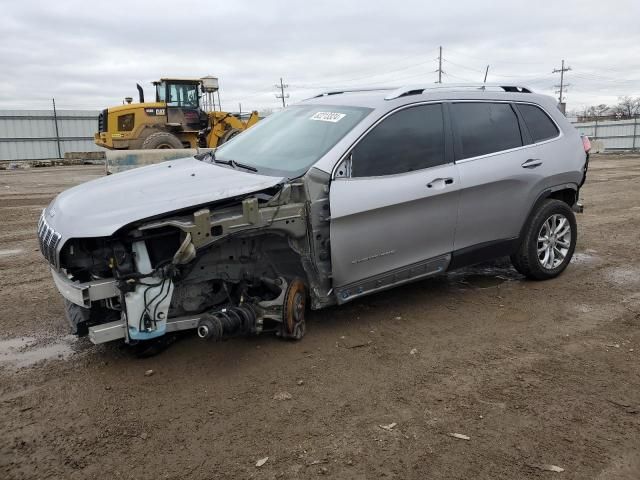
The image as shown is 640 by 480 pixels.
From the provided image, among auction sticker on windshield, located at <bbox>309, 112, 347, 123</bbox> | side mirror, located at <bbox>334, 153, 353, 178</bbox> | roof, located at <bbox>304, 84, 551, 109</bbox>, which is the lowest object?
side mirror, located at <bbox>334, 153, 353, 178</bbox>

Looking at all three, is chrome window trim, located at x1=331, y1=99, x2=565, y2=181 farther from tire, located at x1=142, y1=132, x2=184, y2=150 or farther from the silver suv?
tire, located at x1=142, y1=132, x2=184, y2=150

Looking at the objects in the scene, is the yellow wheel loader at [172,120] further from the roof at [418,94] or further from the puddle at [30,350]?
the puddle at [30,350]

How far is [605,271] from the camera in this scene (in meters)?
5.88

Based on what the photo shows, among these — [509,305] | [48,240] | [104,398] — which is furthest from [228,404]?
[509,305]

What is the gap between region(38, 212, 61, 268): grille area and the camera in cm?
346

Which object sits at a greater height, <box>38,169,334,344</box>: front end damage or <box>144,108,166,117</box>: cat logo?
<box>144,108,166,117</box>: cat logo

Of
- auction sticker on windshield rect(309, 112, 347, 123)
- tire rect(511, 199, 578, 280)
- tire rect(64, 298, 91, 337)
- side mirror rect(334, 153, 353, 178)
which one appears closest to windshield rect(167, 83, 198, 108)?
auction sticker on windshield rect(309, 112, 347, 123)

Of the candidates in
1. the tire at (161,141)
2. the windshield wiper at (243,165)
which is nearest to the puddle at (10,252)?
the windshield wiper at (243,165)

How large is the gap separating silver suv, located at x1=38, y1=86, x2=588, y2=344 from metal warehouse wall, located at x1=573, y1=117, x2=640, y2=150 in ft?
116

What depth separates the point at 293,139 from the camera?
4523 millimetres

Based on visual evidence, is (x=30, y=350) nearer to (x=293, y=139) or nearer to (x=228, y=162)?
(x=228, y=162)

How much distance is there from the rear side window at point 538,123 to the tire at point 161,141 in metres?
14.0

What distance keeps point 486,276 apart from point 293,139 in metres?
2.69

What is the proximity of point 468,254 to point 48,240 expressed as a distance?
3365 mm
